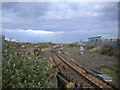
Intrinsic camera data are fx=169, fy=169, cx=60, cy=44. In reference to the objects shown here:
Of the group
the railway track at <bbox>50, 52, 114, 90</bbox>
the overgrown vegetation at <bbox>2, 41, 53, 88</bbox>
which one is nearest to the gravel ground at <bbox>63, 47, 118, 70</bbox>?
the railway track at <bbox>50, 52, 114, 90</bbox>

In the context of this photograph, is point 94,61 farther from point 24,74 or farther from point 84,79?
point 24,74

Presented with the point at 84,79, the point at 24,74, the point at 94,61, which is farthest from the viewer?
the point at 94,61

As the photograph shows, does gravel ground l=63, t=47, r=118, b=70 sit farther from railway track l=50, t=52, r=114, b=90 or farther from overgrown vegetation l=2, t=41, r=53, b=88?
overgrown vegetation l=2, t=41, r=53, b=88

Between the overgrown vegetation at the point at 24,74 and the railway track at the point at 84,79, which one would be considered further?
the railway track at the point at 84,79

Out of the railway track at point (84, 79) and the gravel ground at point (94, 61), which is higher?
the railway track at point (84, 79)

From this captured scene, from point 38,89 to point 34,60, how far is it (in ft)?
4.87

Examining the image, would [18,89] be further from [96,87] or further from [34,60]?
[96,87]

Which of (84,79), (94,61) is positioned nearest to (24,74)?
(84,79)

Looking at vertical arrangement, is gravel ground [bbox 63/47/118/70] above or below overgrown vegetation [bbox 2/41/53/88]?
below

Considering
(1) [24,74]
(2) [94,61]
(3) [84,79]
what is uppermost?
(1) [24,74]

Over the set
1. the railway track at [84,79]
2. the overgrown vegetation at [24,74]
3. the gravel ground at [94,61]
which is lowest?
the gravel ground at [94,61]

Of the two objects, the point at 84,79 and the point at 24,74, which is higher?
the point at 24,74

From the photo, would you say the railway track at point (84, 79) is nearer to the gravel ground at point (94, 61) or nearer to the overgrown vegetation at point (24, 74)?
the overgrown vegetation at point (24, 74)

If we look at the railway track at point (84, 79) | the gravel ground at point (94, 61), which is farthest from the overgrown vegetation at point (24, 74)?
the gravel ground at point (94, 61)
